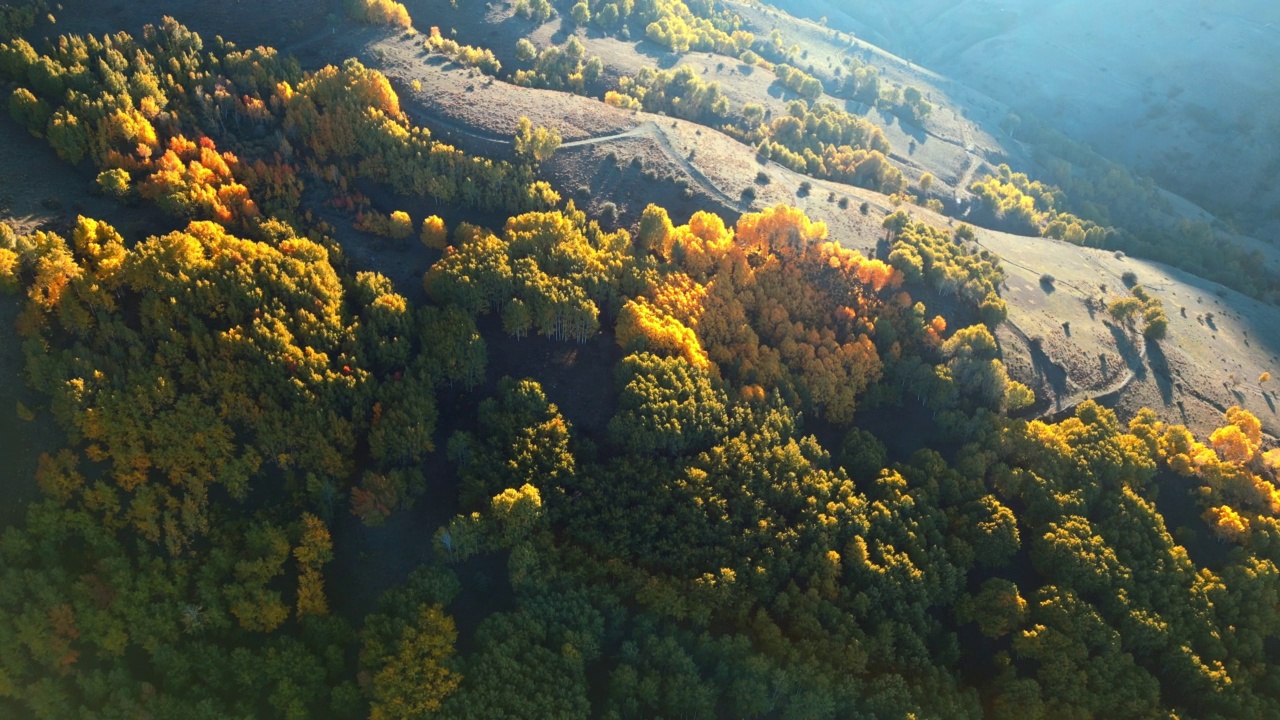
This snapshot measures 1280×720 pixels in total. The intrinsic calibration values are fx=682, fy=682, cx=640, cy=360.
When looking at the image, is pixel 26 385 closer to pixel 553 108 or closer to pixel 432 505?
pixel 432 505

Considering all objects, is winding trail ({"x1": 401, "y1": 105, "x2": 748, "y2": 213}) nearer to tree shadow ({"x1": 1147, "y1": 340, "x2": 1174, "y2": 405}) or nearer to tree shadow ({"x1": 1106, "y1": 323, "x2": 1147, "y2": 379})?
tree shadow ({"x1": 1106, "y1": 323, "x2": 1147, "y2": 379})

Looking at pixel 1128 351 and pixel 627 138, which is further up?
pixel 627 138

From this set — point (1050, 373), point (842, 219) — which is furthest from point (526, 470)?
point (1050, 373)

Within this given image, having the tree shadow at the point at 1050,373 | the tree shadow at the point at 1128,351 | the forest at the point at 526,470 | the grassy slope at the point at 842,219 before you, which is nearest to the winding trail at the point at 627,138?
the grassy slope at the point at 842,219

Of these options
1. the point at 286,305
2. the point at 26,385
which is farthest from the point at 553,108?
the point at 26,385

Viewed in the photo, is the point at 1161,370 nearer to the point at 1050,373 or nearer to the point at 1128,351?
the point at 1128,351

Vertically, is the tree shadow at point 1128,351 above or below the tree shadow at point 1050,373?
above

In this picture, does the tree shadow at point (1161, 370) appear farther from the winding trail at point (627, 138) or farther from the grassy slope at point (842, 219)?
the winding trail at point (627, 138)
